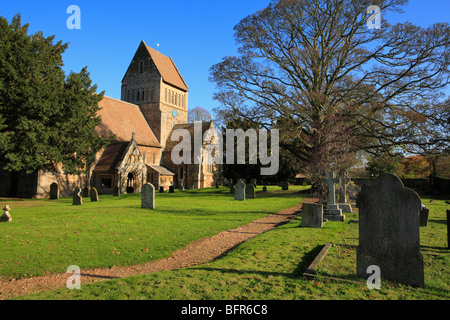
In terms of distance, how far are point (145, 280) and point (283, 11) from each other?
19313 mm

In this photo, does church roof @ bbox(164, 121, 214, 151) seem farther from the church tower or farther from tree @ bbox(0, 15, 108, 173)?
tree @ bbox(0, 15, 108, 173)

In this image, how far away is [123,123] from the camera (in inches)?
1321

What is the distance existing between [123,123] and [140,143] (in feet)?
10.3

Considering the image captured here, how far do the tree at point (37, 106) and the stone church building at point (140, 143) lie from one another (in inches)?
134

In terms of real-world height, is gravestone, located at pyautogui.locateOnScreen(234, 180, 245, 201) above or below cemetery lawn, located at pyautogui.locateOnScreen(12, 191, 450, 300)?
above

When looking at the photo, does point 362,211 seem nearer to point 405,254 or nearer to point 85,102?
point 405,254

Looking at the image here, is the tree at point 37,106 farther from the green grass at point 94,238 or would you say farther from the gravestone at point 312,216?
the gravestone at point 312,216

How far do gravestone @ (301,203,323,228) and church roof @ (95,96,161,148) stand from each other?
25.0 metres

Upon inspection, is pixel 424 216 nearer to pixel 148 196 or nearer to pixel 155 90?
pixel 148 196

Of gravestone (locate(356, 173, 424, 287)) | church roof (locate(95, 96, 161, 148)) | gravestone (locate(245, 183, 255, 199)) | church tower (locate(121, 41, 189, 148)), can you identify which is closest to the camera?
gravestone (locate(356, 173, 424, 287))

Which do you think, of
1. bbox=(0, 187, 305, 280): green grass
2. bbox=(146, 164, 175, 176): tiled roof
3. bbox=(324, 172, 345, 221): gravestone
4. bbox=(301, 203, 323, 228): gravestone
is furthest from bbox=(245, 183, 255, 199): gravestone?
bbox=(146, 164, 175, 176): tiled roof

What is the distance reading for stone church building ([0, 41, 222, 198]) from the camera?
25347mm

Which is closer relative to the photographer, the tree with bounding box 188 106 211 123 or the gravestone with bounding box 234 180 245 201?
the gravestone with bounding box 234 180 245 201

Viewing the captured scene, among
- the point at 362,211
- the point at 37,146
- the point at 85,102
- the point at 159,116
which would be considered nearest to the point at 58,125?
the point at 37,146
